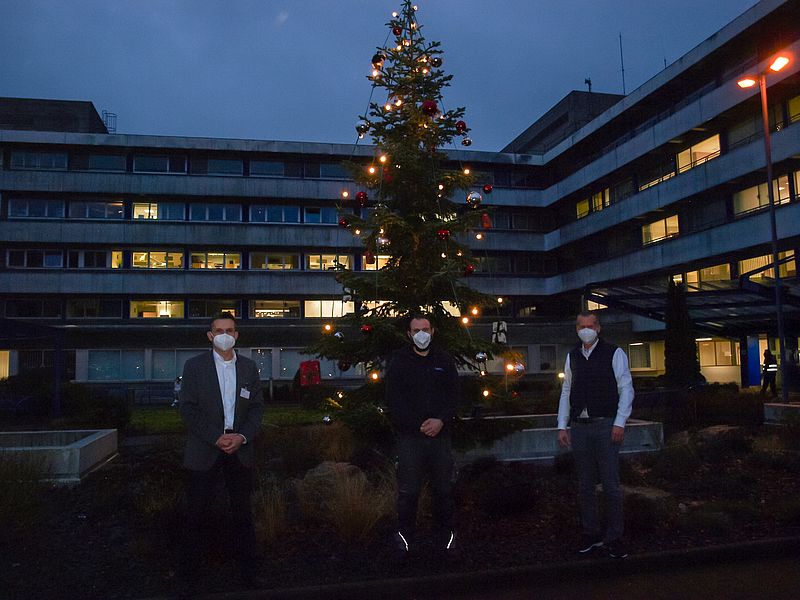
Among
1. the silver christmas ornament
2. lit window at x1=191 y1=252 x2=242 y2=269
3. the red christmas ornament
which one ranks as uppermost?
lit window at x1=191 y1=252 x2=242 y2=269

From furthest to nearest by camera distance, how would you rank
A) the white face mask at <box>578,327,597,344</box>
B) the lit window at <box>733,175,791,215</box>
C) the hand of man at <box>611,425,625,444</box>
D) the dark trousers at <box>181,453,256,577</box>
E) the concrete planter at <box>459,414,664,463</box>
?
1. the lit window at <box>733,175,791,215</box>
2. the concrete planter at <box>459,414,664,463</box>
3. the white face mask at <box>578,327,597,344</box>
4. the hand of man at <box>611,425,625,444</box>
5. the dark trousers at <box>181,453,256,577</box>

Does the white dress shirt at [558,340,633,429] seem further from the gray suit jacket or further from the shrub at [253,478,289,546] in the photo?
the shrub at [253,478,289,546]

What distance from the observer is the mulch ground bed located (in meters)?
5.31

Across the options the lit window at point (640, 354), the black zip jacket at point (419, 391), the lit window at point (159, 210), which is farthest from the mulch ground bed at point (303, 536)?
the lit window at point (159, 210)

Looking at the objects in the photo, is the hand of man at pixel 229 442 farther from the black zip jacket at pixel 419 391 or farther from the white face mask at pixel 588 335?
the white face mask at pixel 588 335

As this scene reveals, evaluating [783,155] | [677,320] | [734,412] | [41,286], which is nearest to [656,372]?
[783,155]

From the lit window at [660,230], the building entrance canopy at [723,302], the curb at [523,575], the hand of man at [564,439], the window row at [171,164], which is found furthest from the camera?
the window row at [171,164]

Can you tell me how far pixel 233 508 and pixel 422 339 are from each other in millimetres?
2009

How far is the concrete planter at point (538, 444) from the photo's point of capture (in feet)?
35.5

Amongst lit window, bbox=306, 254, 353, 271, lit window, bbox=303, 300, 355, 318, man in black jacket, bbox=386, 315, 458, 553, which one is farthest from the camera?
lit window, bbox=306, 254, 353, 271

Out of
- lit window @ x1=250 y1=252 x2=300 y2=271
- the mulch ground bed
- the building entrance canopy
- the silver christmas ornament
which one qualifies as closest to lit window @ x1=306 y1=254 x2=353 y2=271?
lit window @ x1=250 y1=252 x2=300 y2=271

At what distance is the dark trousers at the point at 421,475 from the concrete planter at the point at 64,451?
16.8ft

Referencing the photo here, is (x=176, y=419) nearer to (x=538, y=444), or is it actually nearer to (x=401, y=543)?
(x=538, y=444)

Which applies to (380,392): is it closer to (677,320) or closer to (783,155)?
(677,320)
